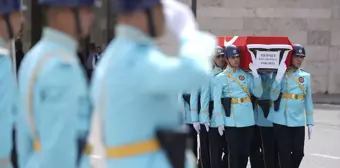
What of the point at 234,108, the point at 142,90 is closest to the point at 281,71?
the point at 234,108

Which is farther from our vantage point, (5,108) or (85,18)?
(5,108)

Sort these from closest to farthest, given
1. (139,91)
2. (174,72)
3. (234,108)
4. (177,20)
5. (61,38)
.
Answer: (174,72) < (139,91) < (177,20) < (61,38) < (234,108)

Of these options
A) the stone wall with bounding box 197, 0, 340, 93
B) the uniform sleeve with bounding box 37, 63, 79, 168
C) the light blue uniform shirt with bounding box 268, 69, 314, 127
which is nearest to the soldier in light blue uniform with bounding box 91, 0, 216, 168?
the uniform sleeve with bounding box 37, 63, 79, 168

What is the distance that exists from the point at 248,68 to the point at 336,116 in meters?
7.88

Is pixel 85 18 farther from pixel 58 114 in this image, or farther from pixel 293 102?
pixel 293 102

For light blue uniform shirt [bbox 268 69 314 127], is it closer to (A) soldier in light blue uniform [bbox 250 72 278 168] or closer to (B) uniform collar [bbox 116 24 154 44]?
(A) soldier in light blue uniform [bbox 250 72 278 168]

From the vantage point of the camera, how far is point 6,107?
3709 mm

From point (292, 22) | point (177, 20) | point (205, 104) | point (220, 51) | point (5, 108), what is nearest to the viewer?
point (177, 20)

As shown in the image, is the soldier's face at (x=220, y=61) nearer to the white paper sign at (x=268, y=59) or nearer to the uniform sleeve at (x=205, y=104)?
the uniform sleeve at (x=205, y=104)

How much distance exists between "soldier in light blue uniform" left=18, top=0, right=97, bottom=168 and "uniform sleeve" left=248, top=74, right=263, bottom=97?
426 centimetres

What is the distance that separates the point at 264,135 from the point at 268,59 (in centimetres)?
86

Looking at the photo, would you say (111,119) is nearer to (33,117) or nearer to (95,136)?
(95,136)

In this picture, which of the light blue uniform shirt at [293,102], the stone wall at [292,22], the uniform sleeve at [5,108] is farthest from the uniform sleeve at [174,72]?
the stone wall at [292,22]

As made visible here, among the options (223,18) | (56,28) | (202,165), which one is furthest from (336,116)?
(56,28)
